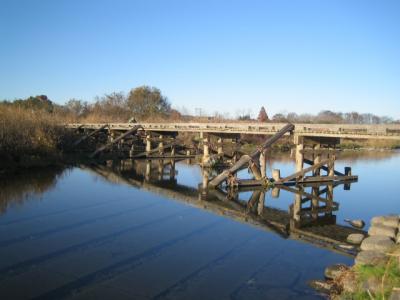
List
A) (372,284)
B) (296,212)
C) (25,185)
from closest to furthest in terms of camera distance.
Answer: (372,284)
(296,212)
(25,185)

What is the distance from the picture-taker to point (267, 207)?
14258 mm

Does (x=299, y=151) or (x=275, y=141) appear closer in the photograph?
(x=299, y=151)

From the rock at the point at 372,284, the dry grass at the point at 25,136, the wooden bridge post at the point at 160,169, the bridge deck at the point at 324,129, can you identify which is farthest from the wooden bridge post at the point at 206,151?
the rock at the point at 372,284

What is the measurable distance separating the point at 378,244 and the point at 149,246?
527 centimetres

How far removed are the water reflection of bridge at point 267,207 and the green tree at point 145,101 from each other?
4105 centimetres

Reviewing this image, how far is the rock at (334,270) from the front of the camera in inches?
306

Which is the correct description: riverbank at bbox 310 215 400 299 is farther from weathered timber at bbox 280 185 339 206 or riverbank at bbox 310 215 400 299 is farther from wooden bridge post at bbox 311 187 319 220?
weathered timber at bbox 280 185 339 206

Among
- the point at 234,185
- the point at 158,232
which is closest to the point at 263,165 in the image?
the point at 234,185

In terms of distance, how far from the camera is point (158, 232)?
35.3 feet

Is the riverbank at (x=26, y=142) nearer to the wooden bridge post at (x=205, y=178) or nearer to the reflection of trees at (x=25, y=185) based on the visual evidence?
the reflection of trees at (x=25, y=185)

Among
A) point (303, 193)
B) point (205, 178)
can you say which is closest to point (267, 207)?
point (303, 193)

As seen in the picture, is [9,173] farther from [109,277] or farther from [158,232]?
[109,277]

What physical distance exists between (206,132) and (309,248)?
51.5 feet

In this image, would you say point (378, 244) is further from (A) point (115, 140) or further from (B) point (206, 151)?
(A) point (115, 140)
